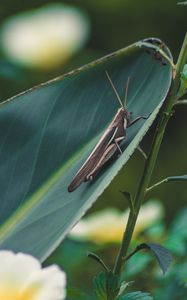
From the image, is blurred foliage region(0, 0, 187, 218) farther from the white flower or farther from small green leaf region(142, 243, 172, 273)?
the white flower

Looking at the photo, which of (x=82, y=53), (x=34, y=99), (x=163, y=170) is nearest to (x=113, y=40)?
(x=163, y=170)

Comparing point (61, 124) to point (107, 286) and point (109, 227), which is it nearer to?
point (107, 286)

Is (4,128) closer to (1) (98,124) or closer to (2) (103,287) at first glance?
(1) (98,124)

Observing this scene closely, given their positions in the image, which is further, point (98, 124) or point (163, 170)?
point (163, 170)

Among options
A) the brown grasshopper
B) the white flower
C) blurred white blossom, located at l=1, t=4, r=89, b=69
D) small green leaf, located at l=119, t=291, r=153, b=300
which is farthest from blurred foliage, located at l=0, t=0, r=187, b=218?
the white flower

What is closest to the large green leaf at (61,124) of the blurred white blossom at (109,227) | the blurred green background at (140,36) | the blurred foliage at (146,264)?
the blurred foliage at (146,264)

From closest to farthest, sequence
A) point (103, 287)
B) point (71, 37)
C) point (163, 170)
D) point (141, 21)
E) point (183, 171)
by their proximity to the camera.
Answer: point (103, 287) < point (71, 37) < point (183, 171) < point (163, 170) < point (141, 21)
